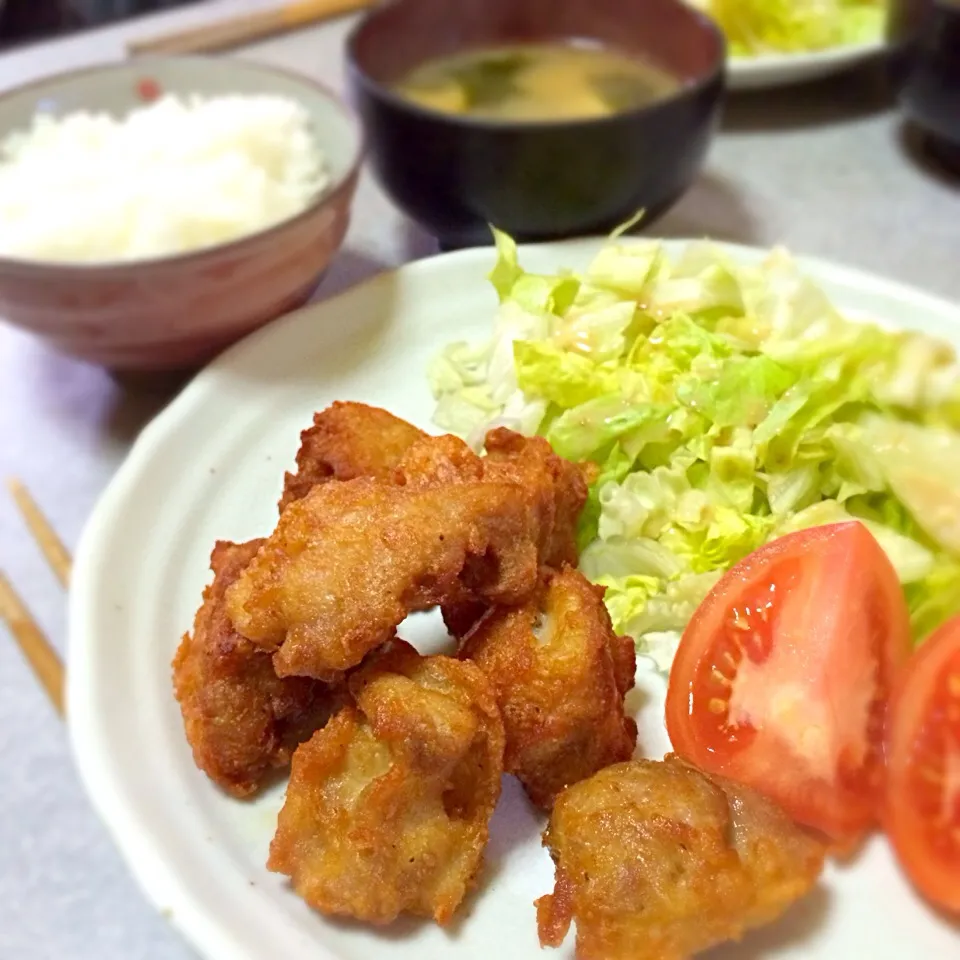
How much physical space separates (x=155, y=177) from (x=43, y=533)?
954 millimetres

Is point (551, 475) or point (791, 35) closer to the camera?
point (551, 475)

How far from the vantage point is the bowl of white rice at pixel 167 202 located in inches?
84.4

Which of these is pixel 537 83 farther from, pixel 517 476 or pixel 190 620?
pixel 190 620

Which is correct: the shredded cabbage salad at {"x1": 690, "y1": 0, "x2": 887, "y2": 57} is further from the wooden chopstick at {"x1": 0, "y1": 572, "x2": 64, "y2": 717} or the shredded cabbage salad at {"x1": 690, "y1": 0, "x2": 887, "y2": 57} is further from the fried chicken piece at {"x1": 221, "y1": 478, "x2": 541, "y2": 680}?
the wooden chopstick at {"x1": 0, "y1": 572, "x2": 64, "y2": 717}

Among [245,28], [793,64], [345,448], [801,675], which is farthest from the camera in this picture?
[245,28]

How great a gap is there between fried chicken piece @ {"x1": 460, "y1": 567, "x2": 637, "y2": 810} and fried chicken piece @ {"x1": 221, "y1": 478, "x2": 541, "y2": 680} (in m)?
0.06

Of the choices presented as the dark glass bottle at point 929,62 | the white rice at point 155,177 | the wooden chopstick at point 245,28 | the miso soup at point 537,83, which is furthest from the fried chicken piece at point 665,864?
the wooden chopstick at point 245,28

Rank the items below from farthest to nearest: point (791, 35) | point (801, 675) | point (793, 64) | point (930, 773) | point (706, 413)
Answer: point (791, 35) < point (793, 64) < point (706, 413) < point (801, 675) < point (930, 773)

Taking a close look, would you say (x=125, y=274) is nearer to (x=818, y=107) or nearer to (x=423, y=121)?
(x=423, y=121)

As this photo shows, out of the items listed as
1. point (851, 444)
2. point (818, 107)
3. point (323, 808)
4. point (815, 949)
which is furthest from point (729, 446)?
point (818, 107)

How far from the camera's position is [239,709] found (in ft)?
5.16

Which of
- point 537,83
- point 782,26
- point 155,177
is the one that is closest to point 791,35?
point 782,26

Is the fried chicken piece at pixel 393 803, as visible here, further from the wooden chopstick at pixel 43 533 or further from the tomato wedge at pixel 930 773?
the wooden chopstick at pixel 43 533

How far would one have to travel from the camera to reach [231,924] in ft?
4.53
